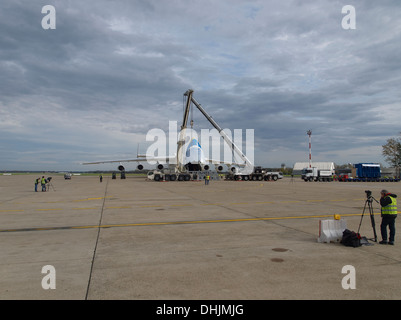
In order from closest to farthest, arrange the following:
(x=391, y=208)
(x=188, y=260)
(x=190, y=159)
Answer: (x=188, y=260) → (x=391, y=208) → (x=190, y=159)

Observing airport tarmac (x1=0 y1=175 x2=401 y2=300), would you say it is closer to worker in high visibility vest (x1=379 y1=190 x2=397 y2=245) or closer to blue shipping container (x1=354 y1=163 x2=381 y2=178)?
worker in high visibility vest (x1=379 y1=190 x2=397 y2=245)

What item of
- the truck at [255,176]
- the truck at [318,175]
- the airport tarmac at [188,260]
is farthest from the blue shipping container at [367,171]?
the airport tarmac at [188,260]

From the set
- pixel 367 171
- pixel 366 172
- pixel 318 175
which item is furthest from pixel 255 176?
pixel 367 171

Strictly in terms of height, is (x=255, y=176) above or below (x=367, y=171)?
below

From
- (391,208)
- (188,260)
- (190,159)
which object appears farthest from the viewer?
(190,159)

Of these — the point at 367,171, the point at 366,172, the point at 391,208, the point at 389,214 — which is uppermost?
the point at 367,171

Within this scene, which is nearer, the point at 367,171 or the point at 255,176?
the point at 255,176

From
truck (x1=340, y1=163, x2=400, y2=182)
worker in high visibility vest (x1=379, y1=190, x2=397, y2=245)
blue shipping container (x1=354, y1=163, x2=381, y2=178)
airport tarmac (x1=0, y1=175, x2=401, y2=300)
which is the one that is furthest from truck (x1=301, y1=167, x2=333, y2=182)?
worker in high visibility vest (x1=379, y1=190, x2=397, y2=245)

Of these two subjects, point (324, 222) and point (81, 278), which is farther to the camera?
point (324, 222)

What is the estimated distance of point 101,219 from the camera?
12.5 meters

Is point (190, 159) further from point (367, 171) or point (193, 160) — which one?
point (367, 171)
